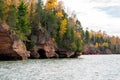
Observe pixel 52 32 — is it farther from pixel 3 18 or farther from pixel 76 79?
pixel 76 79

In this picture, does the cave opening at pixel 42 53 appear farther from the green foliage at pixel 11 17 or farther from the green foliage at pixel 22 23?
the green foliage at pixel 11 17

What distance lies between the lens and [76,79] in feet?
120

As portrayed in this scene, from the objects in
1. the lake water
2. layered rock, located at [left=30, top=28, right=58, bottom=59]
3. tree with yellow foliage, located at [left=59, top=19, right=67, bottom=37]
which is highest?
tree with yellow foliage, located at [left=59, top=19, right=67, bottom=37]

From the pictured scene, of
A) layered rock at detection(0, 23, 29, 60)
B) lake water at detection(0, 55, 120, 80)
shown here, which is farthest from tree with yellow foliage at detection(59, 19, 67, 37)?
lake water at detection(0, 55, 120, 80)

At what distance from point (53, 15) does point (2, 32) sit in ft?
103

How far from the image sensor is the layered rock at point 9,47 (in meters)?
68.8

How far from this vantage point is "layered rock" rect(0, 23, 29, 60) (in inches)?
2709

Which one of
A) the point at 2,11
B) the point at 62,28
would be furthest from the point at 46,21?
the point at 2,11

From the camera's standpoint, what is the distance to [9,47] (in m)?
70.1

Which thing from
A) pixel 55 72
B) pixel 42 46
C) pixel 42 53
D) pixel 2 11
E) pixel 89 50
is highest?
pixel 2 11

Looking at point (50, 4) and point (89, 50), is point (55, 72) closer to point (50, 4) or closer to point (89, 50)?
point (50, 4)

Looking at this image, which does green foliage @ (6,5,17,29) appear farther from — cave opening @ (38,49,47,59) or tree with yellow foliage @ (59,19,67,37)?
tree with yellow foliage @ (59,19,67,37)

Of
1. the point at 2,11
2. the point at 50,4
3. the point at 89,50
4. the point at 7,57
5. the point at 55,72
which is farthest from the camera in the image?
the point at 89,50

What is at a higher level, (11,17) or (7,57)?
(11,17)
